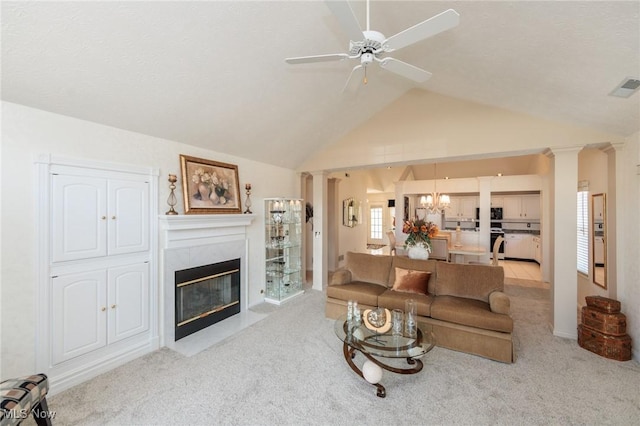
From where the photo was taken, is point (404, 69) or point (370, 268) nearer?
point (404, 69)

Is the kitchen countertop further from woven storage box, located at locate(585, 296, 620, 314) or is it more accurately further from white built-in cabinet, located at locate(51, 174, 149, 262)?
white built-in cabinet, located at locate(51, 174, 149, 262)

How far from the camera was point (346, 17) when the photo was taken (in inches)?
55.3

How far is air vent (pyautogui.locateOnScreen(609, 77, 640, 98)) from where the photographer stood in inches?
80.8

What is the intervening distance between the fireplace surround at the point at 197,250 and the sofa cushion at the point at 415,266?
85.9 inches

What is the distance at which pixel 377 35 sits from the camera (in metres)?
1.59

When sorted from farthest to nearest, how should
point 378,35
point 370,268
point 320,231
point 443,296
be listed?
1. point 320,231
2. point 370,268
3. point 443,296
4. point 378,35

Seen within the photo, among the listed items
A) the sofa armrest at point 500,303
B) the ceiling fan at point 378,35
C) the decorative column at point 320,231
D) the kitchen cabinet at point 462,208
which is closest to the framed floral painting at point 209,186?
the decorative column at point 320,231

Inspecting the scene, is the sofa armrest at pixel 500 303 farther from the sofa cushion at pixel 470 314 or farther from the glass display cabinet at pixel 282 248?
the glass display cabinet at pixel 282 248

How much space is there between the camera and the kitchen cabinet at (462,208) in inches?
340

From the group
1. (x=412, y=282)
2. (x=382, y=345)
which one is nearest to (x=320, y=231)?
(x=412, y=282)

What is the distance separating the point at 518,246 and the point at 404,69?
334 inches

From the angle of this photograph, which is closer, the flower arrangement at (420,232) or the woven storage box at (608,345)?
the woven storage box at (608,345)

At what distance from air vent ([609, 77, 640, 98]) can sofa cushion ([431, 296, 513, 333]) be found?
7.39 ft

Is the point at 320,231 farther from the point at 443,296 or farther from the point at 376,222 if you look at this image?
the point at 376,222
